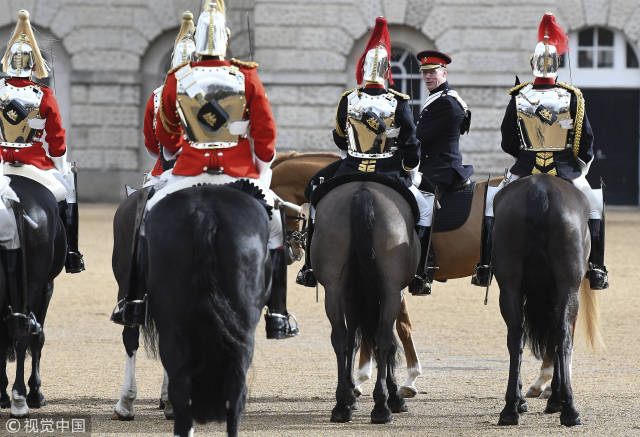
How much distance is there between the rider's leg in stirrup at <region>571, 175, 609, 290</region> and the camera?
8.24m

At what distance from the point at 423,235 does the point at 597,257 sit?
1.11 m

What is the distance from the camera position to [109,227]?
21312 millimetres

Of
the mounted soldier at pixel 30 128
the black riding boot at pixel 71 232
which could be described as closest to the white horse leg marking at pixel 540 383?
the black riding boot at pixel 71 232

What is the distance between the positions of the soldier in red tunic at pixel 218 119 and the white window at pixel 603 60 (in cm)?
2016

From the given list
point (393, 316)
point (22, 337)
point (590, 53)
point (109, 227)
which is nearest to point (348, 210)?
point (393, 316)

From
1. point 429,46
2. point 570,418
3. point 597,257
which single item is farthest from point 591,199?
point 429,46

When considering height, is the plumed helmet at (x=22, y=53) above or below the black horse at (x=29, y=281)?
above

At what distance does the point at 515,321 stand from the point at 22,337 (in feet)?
9.50

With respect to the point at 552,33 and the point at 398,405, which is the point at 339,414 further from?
the point at 552,33

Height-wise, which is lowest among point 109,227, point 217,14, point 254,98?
point 109,227

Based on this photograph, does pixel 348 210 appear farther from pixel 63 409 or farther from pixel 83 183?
pixel 83 183

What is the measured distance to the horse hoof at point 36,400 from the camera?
7995 millimetres

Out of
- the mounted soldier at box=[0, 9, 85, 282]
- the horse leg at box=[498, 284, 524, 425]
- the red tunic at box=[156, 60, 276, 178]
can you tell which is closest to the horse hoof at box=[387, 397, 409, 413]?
the horse leg at box=[498, 284, 524, 425]

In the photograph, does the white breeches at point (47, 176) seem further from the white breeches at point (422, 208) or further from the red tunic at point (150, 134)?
the white breeches at point (422, 208)
